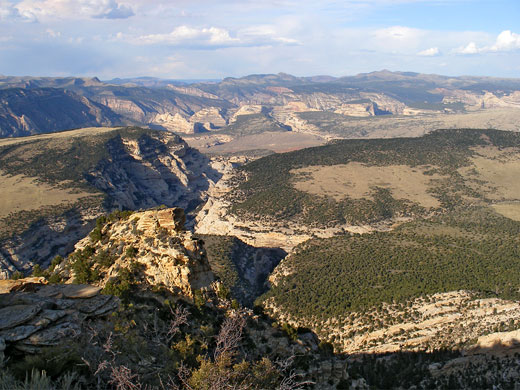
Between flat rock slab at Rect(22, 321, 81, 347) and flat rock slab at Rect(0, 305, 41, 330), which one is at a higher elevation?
flat rock slab at Rect(0, 305, 41, 330)

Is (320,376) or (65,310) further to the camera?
(320,376)

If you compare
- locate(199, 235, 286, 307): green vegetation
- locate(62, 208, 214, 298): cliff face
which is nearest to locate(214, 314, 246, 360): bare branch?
locate(62, 208, 214, 298): cliff face

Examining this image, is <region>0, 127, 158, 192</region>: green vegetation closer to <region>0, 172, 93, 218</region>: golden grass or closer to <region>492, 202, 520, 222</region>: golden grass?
<region>0, 172, 93, 218</region>: golden grass

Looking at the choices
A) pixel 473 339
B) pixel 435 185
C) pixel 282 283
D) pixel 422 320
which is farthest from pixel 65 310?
pixel 435 185

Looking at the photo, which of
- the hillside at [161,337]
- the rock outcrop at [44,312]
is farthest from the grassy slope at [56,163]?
the rock outcrop at [44,312]

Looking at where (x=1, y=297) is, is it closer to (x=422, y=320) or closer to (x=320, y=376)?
(x=320, y=376)

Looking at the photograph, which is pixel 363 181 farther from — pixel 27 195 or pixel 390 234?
pixel 27 195
